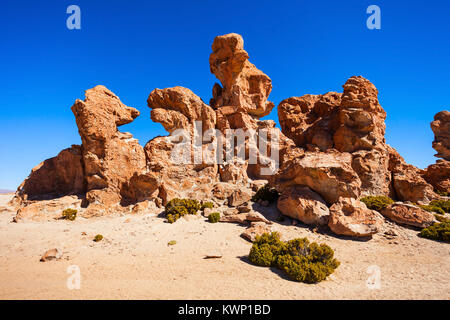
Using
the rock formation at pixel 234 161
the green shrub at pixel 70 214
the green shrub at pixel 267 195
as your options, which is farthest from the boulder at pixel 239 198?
the green shrub at pixel 70 214

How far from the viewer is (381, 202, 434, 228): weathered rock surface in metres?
14.3

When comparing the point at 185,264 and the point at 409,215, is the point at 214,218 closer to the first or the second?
the point at 185,264

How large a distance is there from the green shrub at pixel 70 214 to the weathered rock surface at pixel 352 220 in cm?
1792

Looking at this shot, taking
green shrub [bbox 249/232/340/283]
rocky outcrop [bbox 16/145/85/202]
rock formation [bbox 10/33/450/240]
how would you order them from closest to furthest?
green shrub [bbox 249/232/340/283] → rock formation [bbox 10/33/450/240] → rocky outcrop [bbox 16/145/85/202]

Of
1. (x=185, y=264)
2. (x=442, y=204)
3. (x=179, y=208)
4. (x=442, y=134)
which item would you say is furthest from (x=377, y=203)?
(x=442, y=134)

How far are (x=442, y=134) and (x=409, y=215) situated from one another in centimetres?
3170

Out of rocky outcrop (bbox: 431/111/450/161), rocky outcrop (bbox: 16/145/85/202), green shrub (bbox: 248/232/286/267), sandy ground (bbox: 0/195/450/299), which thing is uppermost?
rocky outcrop (bbox: 431/111/450/161)

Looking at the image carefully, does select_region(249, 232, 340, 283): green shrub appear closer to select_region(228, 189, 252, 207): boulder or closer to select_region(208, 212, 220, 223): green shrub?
select_region(208, 212, 220, 223): green shrub

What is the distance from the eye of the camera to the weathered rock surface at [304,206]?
14.4 metres

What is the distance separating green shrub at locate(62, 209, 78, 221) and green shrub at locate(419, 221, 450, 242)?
23292mm

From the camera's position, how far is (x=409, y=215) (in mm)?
14672

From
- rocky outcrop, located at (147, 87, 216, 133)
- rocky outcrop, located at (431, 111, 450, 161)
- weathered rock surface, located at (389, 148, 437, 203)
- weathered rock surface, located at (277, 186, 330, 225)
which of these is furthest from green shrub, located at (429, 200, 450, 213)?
rocky outcrop, located at (431, 111, 450, 161)

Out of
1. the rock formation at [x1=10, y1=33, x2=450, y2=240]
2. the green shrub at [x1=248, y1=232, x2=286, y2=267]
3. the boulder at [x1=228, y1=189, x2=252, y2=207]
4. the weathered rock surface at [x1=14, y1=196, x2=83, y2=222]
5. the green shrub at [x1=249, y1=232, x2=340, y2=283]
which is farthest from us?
the boulder at [x1=228, y1=189, x2=252, y2=207]
